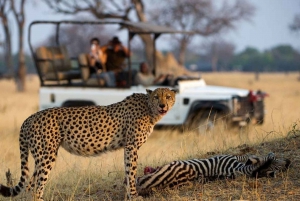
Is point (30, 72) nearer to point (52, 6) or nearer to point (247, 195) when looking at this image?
point (52, 6)

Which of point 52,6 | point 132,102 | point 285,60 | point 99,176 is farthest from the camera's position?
point 285,60

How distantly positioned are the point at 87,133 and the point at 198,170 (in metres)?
1.07

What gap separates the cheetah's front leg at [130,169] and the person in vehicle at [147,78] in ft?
16.8

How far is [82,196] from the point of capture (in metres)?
5.75

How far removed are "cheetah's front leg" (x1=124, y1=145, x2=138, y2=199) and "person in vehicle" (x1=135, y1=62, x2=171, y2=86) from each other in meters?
5.12

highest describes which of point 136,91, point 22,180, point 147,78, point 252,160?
point 147,78

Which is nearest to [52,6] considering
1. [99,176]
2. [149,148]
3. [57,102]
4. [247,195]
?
[57,102]

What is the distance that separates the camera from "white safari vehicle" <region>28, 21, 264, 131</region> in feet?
34.2

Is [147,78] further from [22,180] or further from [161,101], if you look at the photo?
[22,180]

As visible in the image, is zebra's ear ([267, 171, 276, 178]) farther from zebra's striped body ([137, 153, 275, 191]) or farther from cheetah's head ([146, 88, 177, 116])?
cheetah's head ([146, 88, 177, 116])

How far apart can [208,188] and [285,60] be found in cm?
7440

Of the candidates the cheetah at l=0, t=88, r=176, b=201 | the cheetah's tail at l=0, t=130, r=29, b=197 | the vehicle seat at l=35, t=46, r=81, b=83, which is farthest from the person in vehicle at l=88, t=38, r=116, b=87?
the cheetah's tail at l=0, t=130, r=29, b=197

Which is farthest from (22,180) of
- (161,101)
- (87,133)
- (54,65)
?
(54,65)

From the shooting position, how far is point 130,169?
5.66 m
